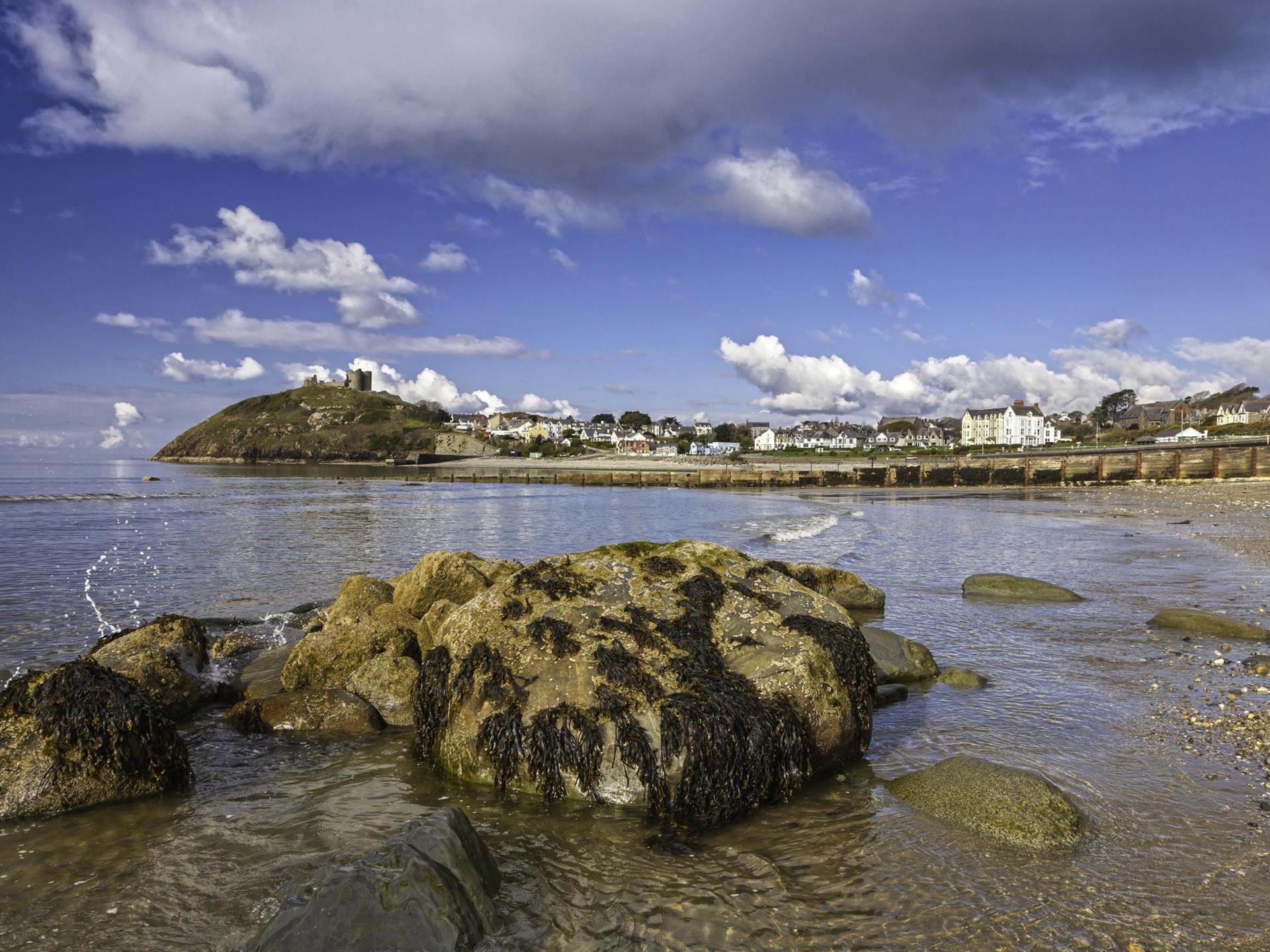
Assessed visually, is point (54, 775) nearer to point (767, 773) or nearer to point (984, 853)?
point (767, 773)

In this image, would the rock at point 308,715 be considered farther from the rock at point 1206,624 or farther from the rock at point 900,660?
the rock at point 1206,624

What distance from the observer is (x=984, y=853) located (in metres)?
5.31

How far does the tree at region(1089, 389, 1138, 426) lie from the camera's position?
→ 587 feet

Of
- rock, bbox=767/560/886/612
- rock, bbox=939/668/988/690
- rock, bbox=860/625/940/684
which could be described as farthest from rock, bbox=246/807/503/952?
rock, bbox=767/560/886/612

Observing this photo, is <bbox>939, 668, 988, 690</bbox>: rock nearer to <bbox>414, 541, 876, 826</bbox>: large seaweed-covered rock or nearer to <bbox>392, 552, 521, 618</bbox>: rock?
<bbox>414, 541, 876, 826</bbox>: large seaweed-covered rock

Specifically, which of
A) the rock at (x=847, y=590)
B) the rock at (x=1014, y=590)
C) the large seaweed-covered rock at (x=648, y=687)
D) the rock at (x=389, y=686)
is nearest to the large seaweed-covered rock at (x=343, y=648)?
the rock at (x=389, y=686)

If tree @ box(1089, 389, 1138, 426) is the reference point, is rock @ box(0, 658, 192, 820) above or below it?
below

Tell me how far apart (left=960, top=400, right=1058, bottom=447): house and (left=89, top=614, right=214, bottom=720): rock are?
176557mm

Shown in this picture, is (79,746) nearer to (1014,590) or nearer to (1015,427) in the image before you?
(1014,590)

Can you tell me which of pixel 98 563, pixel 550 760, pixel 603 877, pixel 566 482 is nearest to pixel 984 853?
pixel 603 877

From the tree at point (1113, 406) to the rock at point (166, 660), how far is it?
679ft

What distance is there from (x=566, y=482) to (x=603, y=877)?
81130 mm

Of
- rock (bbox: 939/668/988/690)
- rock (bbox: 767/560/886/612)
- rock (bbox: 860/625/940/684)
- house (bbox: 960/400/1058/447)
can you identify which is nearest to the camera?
rock (bbox: 939/668/988/690)

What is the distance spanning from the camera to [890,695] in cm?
887
